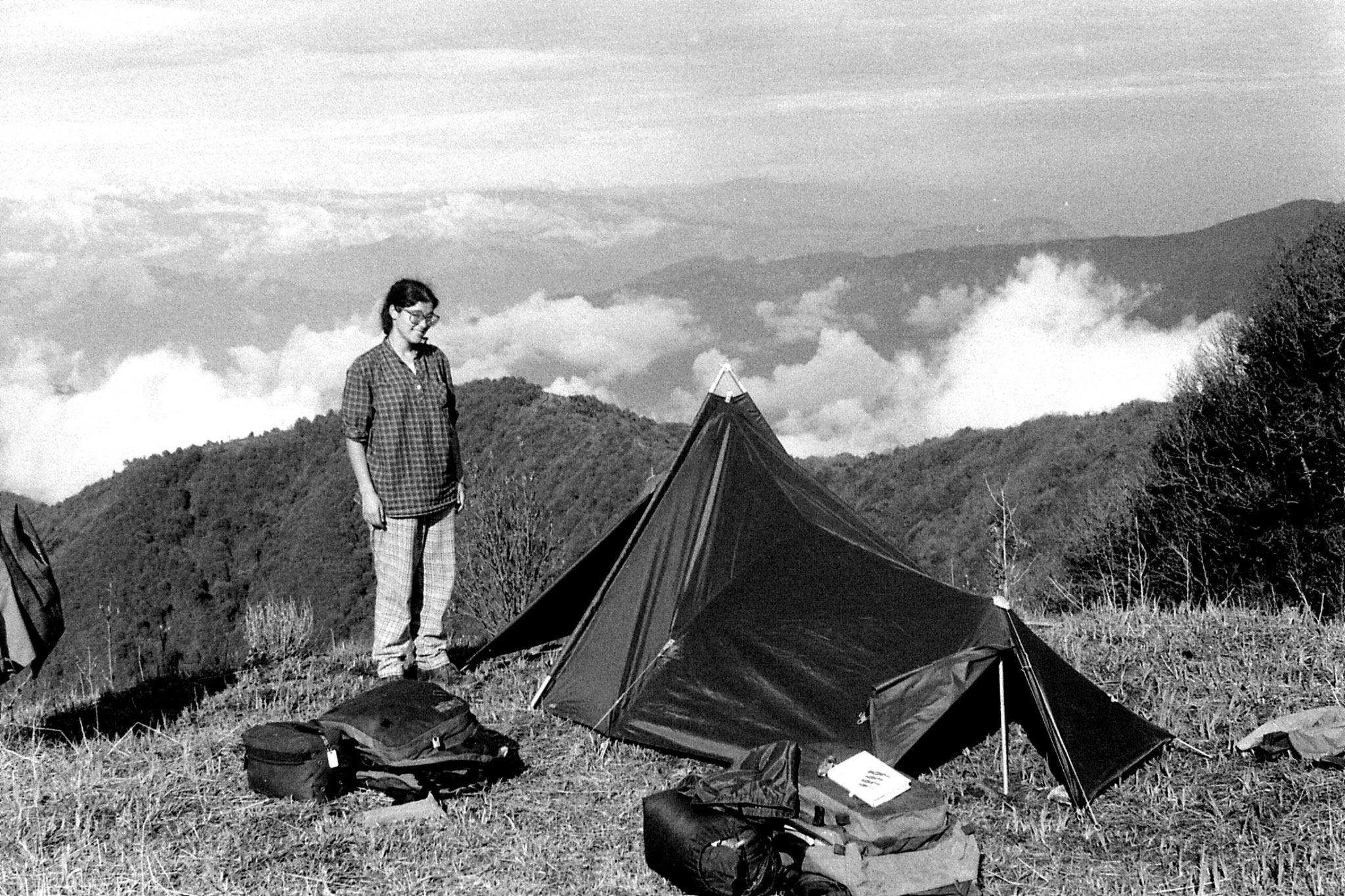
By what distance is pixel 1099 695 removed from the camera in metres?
5.90

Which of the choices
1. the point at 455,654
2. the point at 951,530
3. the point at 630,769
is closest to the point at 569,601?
the point at 455,654

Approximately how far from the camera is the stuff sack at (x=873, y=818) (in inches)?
182

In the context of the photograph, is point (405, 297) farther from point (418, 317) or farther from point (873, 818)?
point (873, 818)

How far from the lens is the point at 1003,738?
18.3 ft

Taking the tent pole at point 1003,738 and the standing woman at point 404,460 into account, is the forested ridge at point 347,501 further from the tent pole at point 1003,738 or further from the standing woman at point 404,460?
the tent pole at point 1003,738

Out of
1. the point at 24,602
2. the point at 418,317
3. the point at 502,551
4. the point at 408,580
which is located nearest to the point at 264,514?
the point at 502,551

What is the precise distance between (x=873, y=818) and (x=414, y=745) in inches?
81.0

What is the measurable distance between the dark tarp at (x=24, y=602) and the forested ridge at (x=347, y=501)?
29955 millimetres

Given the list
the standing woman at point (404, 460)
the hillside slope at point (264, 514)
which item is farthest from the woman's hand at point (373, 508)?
the hillside slope at point (264, 514)

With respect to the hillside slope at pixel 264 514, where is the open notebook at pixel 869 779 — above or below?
above

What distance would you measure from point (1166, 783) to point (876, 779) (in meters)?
1.53

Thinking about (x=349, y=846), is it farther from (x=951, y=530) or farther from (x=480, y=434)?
(x=480, y=434)

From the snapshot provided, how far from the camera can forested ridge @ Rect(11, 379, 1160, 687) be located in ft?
159

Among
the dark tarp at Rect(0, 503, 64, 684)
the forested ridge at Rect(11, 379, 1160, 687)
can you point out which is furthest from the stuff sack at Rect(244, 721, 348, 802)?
the forested ridge at Rect(11, 379, 1160, 687)
